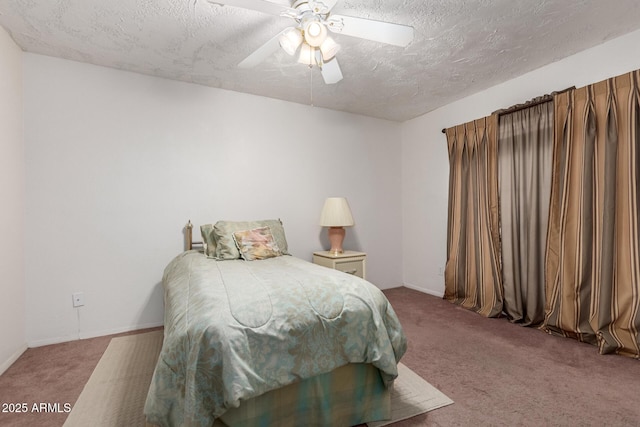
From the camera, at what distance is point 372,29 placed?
169 cm

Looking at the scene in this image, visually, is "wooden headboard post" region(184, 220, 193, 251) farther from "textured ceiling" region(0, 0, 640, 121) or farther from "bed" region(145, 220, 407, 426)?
"textured ceiling" region(0, 0, 640, 121)

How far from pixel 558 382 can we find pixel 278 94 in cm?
336

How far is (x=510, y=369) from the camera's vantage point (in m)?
2.00

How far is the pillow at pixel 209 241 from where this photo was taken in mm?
2596

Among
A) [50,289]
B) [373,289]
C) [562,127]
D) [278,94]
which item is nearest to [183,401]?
[373,289]

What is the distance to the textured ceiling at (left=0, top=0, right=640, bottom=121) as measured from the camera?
6.28ft

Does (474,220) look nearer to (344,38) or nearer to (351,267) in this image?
(351,267)

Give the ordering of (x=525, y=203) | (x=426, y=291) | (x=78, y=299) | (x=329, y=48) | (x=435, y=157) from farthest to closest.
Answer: (x=426, y=291), (x=435, y=157), (x=525, y=203), (x=78, y=299), (x=329, y=48)

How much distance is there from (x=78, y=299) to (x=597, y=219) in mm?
4272

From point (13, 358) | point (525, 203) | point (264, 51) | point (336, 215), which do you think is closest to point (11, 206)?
point (13, 358)

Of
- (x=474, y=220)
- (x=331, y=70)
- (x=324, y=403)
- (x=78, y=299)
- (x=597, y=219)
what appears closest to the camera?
(x=324, y=403)

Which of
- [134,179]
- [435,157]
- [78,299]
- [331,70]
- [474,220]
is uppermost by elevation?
[331,70]

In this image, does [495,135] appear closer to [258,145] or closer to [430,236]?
[430,236]

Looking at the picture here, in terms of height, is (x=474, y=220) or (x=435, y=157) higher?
(x=435, y=157)
